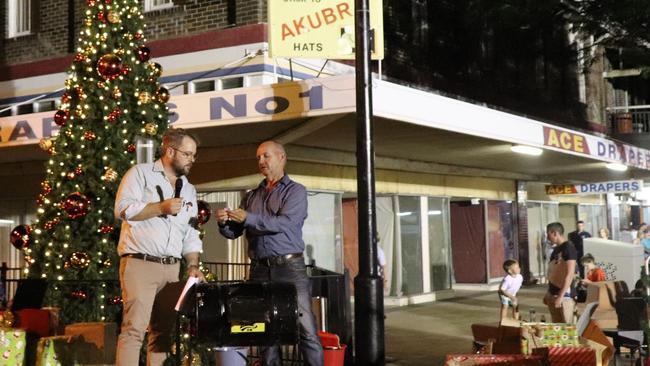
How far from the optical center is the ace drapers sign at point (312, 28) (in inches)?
415

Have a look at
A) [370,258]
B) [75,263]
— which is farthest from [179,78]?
[370,258]

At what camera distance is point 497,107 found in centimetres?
2159

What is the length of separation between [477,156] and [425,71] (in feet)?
6.97

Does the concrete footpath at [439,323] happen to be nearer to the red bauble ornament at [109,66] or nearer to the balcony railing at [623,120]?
the red bauble ornament at [109,66]

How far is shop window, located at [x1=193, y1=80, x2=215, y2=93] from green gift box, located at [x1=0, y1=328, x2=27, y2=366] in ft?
28.6

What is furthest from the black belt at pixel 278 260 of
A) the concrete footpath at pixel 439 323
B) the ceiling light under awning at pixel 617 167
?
the ceiling light under awning at pixel 617 167

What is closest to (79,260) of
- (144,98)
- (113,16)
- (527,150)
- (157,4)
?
(144,98)

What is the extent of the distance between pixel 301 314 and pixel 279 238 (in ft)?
1.98

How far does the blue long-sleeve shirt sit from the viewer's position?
6707 millimetres

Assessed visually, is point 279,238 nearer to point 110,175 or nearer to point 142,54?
point 110,175

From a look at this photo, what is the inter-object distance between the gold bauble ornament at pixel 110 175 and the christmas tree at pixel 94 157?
10 millimetres

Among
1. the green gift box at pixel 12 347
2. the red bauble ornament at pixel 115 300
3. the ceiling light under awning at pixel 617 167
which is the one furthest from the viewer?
the ceiling light under awning at pixel 617 167

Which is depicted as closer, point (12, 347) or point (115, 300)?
point (12, 347)

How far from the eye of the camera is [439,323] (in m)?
15.1
